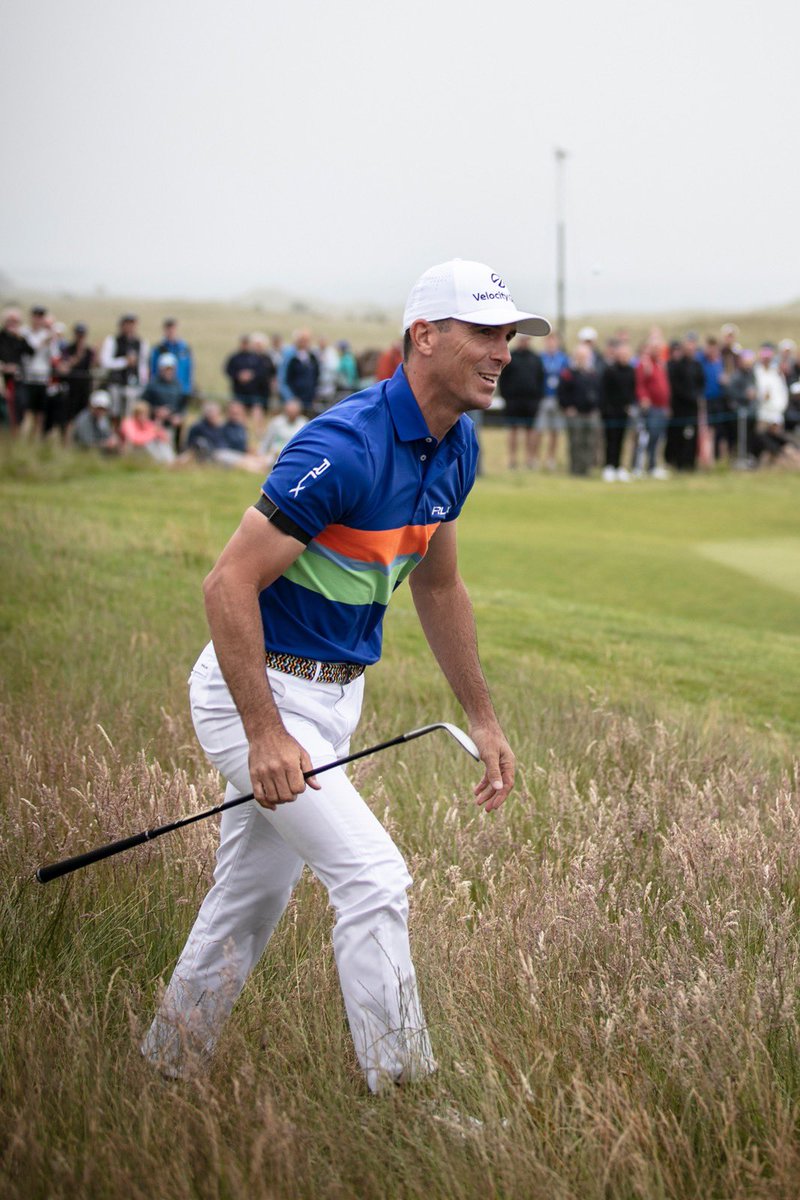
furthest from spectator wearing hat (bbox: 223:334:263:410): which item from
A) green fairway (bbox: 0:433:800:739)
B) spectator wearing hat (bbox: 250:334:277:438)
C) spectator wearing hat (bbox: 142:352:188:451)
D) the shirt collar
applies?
Answer: the shirt collar

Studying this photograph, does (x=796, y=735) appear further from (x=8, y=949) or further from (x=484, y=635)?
(x=8, y=949)

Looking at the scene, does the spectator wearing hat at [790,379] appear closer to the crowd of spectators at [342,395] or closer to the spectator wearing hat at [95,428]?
the crowd of spectators at [342,395]

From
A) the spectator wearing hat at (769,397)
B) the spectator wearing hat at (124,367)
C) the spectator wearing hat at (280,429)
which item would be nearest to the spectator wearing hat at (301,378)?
the spectator wearing hat at (280,429)

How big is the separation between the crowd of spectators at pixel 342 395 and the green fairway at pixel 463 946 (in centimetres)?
1141

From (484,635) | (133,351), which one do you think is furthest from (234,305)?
(484,635)

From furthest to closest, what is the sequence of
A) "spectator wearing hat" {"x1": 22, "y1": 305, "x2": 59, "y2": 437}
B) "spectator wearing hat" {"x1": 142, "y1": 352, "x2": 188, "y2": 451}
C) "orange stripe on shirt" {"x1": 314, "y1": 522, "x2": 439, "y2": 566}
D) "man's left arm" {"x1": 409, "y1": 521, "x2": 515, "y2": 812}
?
1. "spectator wearing hat" {"x1": 142, "y1": 352, "x2": 188, "y2": 451}
2. "spectator wearing hat" {"x1": 22, "y1": 305, "x2": 59, "y2": 437}
3. "man's left arm" {"x1": 409, "y1": 521, "x2": 515, "y2": 812}
4. "orange stripe on shirt" {"x1": 314, "y1": 522, "x2": 439, "y2": 566}

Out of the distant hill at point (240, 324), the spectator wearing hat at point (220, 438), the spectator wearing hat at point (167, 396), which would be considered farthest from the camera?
the distant hill at point (240, 324)

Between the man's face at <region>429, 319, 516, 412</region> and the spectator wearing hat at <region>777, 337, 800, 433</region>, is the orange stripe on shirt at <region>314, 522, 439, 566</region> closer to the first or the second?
the man's face at <region>429, 319, 516, 412</region>

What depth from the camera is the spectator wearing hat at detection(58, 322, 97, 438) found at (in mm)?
21594

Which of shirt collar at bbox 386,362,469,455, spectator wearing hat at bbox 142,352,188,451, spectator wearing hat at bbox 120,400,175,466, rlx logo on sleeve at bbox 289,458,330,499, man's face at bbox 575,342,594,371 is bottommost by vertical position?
spectator wearing hat at bbox 120,400,175,466

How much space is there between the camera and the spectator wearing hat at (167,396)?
2217cm

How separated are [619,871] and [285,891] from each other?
1401mm

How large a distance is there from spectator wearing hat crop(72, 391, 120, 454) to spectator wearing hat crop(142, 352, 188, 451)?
1002 millimetres

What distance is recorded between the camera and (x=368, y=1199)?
3404 millimetres
